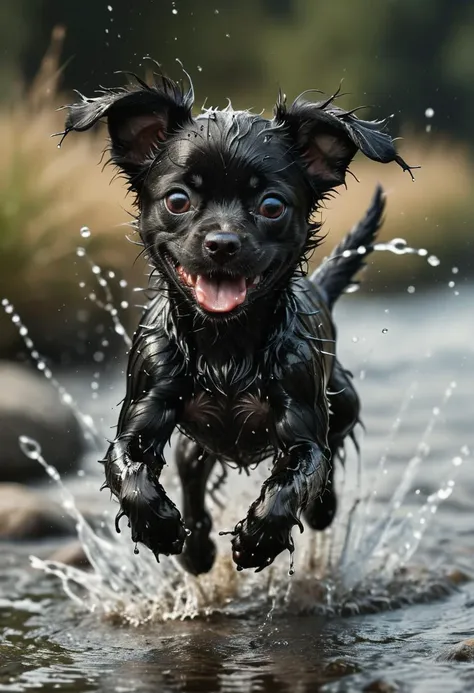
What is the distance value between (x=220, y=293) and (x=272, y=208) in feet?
1.06

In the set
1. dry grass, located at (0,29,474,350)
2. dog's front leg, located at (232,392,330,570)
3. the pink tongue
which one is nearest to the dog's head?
the pink tongue

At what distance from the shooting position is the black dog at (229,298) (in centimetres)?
389

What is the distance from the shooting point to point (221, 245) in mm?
3746

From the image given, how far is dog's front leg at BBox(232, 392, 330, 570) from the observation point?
3.91 m

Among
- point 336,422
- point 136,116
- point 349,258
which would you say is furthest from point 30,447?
point 136,116

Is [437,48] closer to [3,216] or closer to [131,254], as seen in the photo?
[131,254]

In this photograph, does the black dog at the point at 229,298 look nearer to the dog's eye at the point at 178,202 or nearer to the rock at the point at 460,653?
the dog's eye at the point at 178,202

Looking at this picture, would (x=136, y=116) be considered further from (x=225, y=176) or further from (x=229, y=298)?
(x=229, y=298)

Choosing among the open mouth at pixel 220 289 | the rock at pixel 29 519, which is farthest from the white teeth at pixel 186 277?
the rock at pixel 29 519

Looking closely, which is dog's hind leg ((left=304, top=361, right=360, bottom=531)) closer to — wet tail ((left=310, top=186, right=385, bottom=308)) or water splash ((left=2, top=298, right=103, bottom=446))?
wet tail ((left=310, top=186, right=385, bottom=308))

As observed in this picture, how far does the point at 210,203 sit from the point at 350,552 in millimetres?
2866

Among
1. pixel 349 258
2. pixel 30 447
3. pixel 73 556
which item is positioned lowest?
pixel 73 556

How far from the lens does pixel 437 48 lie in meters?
13.8

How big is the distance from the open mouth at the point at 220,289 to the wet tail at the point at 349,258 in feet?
4.88
